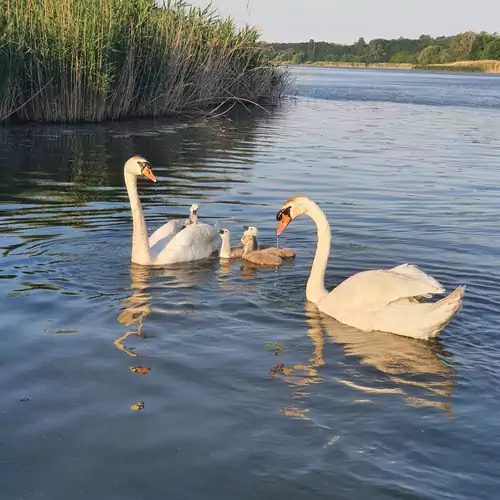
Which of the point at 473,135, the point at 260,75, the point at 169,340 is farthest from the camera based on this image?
the point at 260,75

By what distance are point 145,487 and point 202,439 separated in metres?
0.61

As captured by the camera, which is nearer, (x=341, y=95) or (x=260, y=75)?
(x=260, y=75)

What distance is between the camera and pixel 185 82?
27.0 metres

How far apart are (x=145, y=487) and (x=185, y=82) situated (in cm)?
2371

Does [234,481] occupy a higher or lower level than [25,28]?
lower

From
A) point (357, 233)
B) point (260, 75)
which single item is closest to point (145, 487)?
point (357, 233)

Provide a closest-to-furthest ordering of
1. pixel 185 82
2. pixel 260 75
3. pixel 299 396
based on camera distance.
→ pixel 299 396, pixel 185 82, pixel 260 75

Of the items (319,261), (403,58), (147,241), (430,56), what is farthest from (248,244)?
(403,58)

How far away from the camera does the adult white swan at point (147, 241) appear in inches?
360

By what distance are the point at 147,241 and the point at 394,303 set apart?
10.8ft

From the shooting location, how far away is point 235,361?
6184 mm

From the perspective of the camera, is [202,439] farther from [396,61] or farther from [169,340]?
[396,61]

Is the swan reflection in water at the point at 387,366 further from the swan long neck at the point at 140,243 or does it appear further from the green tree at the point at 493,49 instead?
the green tree at the point at 493,49

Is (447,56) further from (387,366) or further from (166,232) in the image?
(387,366)
